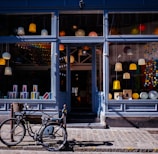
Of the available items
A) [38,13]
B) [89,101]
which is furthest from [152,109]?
[38,13]

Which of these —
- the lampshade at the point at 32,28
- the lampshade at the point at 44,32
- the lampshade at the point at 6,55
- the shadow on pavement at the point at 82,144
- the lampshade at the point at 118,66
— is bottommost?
the shadow on pavement at the point at 82,144

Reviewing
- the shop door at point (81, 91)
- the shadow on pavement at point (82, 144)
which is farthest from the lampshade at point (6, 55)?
the shadow on pavement at point (82, 144)

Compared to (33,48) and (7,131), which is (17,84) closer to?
(33,48)

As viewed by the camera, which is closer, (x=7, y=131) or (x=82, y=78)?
(x=7, y=131)

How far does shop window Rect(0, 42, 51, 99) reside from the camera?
11578 millimetres

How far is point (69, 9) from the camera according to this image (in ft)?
37.7

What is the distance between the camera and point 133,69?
38.1 ft

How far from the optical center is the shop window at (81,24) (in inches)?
459

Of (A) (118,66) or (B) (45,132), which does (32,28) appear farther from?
(B) (45,132)

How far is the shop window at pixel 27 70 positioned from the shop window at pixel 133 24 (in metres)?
2.66

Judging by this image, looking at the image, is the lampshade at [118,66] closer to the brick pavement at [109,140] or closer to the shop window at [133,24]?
the shop window at [133,24]

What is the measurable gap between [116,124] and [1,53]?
5.25 meters

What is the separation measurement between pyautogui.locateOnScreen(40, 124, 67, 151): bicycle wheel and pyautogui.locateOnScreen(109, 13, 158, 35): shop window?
4.89 m

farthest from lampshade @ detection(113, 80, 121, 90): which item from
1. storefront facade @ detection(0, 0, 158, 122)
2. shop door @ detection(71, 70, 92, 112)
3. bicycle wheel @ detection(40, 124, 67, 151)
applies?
bicycle wheel @ detection(40, 124, 67, 151)
